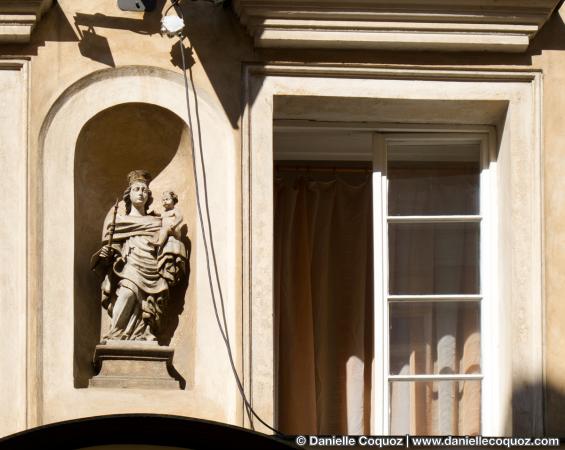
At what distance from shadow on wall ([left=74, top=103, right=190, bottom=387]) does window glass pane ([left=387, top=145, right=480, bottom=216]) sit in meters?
1.08

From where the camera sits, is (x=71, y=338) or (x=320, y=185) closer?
(x=71, y=338)

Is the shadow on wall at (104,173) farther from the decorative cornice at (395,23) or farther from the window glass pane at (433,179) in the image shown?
the window glass pane at (433,179)

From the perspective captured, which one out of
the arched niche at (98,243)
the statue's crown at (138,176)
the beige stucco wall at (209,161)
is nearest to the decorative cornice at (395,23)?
the beige stucco wall at (209,161)

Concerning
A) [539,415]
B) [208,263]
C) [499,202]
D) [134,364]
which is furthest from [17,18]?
[539,415]

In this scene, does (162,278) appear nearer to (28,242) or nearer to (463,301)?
(28,242)

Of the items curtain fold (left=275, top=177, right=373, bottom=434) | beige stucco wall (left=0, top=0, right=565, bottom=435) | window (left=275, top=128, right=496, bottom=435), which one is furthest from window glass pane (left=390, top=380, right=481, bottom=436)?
beige stucco wall (left=0, top=0, right=565, bottom=435)

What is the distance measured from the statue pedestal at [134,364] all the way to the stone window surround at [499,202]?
0.42m

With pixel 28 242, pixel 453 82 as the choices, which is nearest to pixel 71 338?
pixel 28 242

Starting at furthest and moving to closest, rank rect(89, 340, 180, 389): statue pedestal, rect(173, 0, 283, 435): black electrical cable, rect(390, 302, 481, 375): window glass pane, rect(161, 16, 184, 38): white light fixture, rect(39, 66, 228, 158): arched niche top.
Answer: rect(390, 302, 481, 375): window glass pane
rect(39, 66, 228, 158): arched niche top
rect(161, 16, 184, 38): white light fixture
rect(89, 340, 180, 389): statue pedestal
rect(173, 0, 283, 435): black electrical cable

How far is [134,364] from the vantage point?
12.9m

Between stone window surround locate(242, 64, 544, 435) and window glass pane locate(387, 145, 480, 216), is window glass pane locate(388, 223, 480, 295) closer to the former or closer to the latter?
window glass pane locate(387, 145, 480, 216)

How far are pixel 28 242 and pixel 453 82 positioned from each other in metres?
2.21

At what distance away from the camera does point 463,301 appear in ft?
43.8

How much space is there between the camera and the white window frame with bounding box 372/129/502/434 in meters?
13.2
